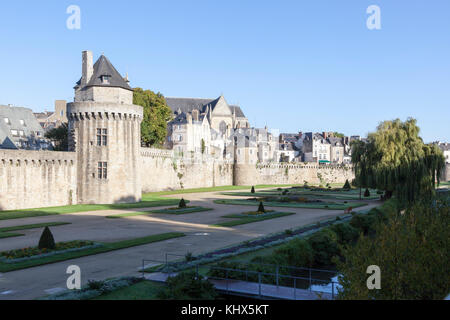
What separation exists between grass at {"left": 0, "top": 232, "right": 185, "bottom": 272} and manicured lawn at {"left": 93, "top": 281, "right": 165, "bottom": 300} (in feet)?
20.7

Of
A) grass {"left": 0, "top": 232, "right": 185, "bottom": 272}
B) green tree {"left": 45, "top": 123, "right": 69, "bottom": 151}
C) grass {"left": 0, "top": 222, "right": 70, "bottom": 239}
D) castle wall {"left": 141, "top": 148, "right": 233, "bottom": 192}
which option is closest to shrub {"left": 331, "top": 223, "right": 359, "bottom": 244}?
grass {"left": 0, "top": 232, "right": 185, "bottom": 272}

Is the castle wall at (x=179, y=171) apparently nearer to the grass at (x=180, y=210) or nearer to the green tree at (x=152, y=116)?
the green tree at (x=152, y=116)

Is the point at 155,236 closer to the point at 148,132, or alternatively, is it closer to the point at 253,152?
the point at 148,132

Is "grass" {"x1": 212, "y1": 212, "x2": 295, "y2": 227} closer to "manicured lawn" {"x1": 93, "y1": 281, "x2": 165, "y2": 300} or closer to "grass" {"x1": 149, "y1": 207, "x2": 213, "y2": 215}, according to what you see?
"grass" {"x1": 149, "y1": 207, "x2": 213, "y2": 215}

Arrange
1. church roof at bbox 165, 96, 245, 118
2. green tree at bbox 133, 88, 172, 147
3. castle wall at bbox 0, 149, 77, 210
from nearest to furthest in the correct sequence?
castle wall at bbox 0, 149, 77, 210, green tree at bbox 133, 88, 172, 147, church roof at bbox 165, 96, 245, 118

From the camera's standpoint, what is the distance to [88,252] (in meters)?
21.6

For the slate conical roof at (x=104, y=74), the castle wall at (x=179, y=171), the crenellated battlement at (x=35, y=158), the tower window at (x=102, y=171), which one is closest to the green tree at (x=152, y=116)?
the castle wall at (x=179, y=171)

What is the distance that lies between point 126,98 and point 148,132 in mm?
18298

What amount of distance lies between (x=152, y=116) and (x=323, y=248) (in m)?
49.5

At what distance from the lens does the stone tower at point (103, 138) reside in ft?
152

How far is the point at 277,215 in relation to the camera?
37.6 metres

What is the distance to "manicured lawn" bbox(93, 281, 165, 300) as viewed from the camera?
14.0 meters

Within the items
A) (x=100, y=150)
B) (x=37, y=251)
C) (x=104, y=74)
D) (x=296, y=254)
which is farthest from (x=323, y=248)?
Answer: (x=104, y=74)
